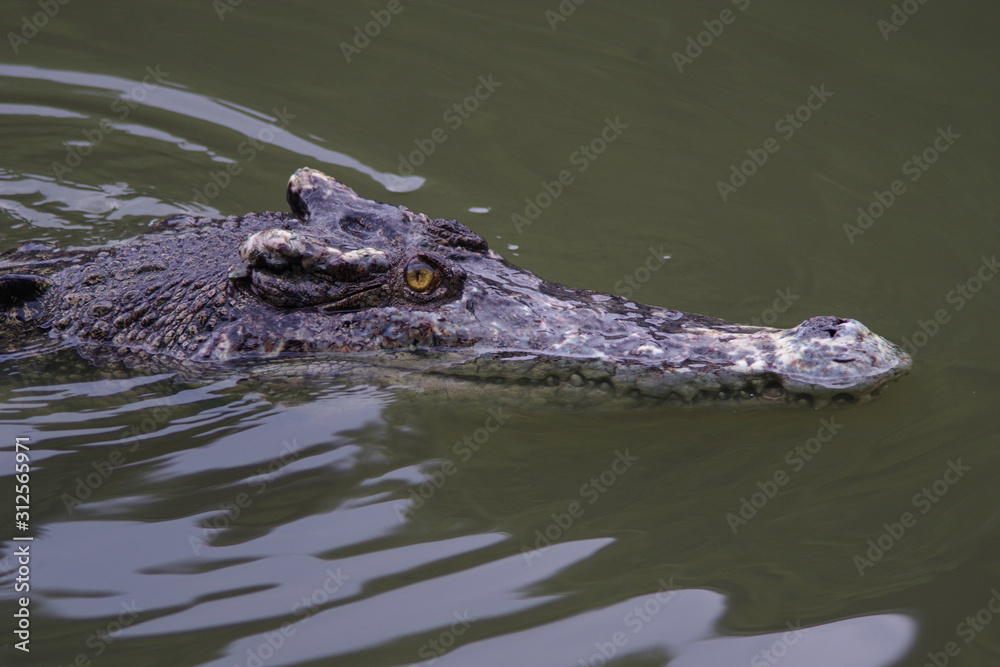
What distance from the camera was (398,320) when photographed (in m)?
4.20

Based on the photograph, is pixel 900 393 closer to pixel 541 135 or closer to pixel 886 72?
pixel 541 135

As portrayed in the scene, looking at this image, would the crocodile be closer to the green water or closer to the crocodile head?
the crocodile head

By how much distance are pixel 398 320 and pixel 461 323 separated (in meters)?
0.32

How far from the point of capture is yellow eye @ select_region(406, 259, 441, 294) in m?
4.12

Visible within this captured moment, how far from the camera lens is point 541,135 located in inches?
284

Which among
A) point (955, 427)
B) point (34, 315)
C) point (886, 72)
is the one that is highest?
point (886, 72)

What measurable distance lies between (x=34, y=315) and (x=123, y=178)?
230cm

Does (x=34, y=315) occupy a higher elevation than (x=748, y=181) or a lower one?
lower

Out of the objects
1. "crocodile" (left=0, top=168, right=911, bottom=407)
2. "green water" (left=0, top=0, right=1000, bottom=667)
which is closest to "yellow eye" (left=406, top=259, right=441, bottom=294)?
"crocodile" (left=0, top=168, right=911, bottom=407)

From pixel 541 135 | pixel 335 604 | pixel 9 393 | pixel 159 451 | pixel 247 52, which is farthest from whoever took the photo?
pixel 247 52

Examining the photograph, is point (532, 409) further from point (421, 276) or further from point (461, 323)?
point (421, 276)

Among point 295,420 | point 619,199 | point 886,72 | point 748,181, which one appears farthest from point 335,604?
point 886,72

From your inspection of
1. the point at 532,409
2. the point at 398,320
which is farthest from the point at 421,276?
the point at 532,409

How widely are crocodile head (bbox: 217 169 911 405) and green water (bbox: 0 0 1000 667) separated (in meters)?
0.26
